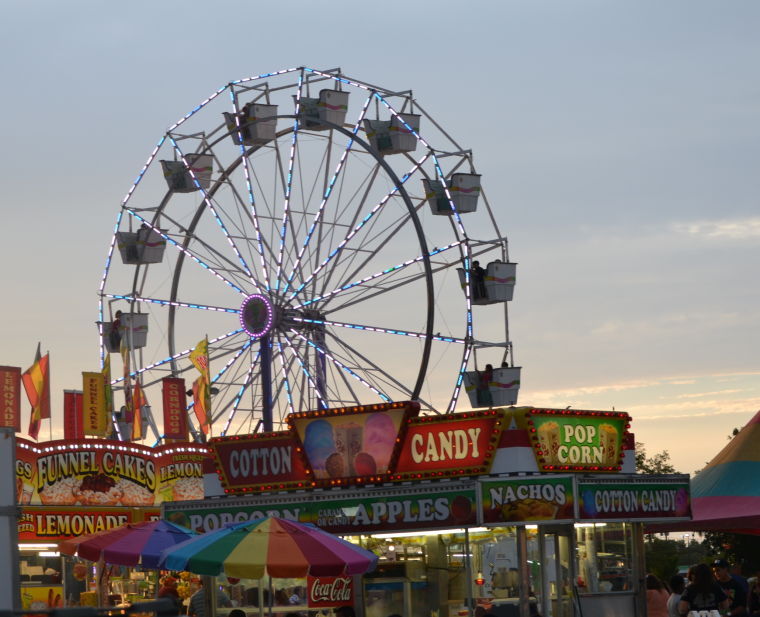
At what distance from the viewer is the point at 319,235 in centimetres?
3005

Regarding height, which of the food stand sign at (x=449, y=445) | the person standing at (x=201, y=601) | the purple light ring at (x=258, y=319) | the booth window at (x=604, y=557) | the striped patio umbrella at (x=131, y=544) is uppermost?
the purple light ring at (x=258, y=319)

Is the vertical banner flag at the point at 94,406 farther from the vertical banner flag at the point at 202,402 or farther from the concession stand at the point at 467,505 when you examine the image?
the concession stand at the point at 467,505

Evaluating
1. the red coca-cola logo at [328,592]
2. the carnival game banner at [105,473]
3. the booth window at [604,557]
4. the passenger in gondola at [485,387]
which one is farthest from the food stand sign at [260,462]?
the passenger in gondola at [485,387]

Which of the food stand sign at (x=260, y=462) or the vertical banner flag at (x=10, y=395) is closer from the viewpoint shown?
the food stand sign at (x=260, y=462)

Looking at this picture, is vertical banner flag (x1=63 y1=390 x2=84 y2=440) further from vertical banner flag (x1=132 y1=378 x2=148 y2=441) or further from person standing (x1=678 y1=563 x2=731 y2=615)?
person standing (x1=678 y1=563 x2=731 y2=615)

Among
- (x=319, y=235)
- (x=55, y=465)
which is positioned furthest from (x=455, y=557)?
(x=319, y=235)

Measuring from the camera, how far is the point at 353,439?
1895 centimetres

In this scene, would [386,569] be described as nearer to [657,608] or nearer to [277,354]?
[657,608]

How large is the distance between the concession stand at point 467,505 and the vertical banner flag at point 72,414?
32.5 feet

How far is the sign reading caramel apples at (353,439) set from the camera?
1858cm

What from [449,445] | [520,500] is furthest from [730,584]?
[449,445]

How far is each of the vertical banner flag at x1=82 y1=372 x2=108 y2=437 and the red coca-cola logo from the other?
11183mm

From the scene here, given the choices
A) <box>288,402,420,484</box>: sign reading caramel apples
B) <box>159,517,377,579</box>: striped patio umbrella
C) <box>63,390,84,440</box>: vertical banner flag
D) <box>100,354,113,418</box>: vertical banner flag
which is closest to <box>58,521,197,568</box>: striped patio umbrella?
<box>159,517,377,579</box>: striped patio umbrella

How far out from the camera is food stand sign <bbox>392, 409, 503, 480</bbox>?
17.9m
